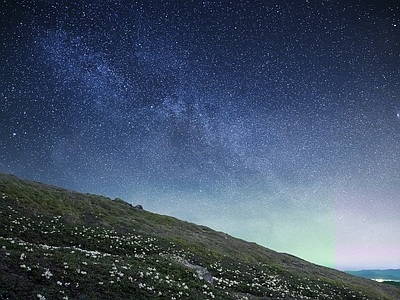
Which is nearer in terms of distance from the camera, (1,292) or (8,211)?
(1,292)

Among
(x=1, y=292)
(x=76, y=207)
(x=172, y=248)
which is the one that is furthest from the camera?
(x=76, y=207)

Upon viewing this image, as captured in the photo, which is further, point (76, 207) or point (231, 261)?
point (76, 207)

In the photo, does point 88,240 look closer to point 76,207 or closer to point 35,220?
point 35,220

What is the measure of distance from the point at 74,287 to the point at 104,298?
1.62m

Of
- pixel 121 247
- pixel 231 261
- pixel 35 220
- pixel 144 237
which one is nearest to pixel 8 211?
pixel 35 220

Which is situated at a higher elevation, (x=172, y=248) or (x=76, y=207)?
(x=76, y=207)

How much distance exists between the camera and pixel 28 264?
50.8 ft

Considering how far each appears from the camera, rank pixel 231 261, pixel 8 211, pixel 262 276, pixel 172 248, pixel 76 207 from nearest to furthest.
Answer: pixel 8 211 → pixel 262 276 → pixel 172 248 → pixel 231 261 → pixel 76 207

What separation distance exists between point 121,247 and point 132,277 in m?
16.7

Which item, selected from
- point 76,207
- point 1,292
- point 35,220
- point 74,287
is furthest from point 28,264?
point 76,207

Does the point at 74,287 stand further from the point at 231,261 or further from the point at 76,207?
the point at 76,207

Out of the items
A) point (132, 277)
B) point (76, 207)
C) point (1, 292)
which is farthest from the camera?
point (76, 207)

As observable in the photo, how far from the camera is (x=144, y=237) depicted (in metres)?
42.5

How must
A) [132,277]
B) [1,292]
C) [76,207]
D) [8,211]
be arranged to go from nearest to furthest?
[1,292], [132,277], [8,211], [76,207]
